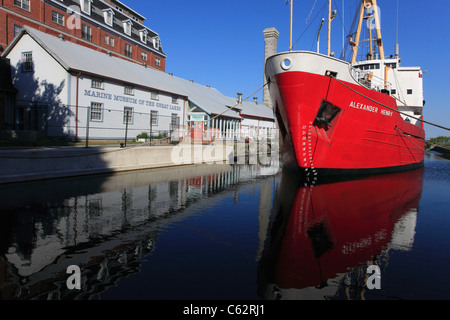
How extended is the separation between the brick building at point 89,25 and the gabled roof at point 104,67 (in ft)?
6.12

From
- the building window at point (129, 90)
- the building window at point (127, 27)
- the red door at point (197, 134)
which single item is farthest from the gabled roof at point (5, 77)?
the building window at point (127, 27)

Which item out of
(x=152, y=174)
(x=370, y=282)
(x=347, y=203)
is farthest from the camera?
(x=152, y=174)

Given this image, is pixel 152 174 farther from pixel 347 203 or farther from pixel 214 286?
pixel 214 286

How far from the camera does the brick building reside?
3272 centimetres

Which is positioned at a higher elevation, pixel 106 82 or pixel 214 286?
pixel 106 82

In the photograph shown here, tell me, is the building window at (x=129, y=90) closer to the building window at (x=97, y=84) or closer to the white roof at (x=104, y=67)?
the white roof at (x=104, y=67)

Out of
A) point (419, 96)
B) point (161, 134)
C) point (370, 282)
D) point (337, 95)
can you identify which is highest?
point (419, 96)

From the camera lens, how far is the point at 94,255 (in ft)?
16.3

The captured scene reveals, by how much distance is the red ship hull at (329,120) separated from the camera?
13.3 m

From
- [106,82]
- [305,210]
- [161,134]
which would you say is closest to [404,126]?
[305,210]

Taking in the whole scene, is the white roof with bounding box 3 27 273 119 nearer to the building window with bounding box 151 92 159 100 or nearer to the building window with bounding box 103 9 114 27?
the building window with bounding box 151 92 159 100

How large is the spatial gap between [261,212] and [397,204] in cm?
558

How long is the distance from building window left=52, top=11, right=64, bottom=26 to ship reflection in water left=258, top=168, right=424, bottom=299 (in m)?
41.0

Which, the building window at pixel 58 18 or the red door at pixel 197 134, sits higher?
the building window at pixel 58 18
